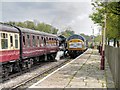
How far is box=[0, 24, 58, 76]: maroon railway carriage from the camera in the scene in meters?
17.1

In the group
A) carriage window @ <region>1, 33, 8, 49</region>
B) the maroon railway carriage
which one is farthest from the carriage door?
carriage window @ <region>1, 33, 8, 49</region>

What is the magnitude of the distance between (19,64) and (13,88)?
752 centimetres

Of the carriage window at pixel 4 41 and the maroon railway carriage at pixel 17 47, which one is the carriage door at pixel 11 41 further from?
the carriage window at pixel 4 41

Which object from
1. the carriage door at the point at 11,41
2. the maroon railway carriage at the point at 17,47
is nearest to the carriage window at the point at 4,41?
the maroon railway carriage at the point at 17,47

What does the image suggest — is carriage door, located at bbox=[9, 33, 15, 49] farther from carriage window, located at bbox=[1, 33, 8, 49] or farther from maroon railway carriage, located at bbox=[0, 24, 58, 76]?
carriage window, located at bbox=[1, 33, 8, 49]

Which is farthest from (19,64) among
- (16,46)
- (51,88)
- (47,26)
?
(47,26)

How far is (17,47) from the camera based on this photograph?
1997 centimetres

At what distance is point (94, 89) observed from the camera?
487 inches

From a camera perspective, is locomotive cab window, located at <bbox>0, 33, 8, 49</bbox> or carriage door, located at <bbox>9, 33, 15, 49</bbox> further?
carriage door, located at <bbox>9, 33, 15, 49</bbox>

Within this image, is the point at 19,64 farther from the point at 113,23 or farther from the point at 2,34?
the point at 113,23

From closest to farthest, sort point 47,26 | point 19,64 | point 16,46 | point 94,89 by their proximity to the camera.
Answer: point 94,89
point 16,46
point 19,64
point 47,26

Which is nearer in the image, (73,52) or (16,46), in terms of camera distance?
(16,46)

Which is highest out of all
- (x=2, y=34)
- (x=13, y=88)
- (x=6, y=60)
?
(x=2, y=34)

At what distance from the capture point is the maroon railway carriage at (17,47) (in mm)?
17109
